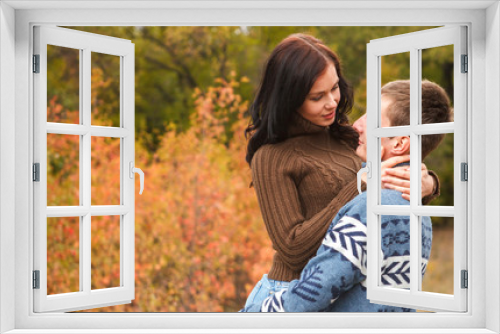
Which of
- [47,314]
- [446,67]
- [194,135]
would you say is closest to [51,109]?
[194,135]

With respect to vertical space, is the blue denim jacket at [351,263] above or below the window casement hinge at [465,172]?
below

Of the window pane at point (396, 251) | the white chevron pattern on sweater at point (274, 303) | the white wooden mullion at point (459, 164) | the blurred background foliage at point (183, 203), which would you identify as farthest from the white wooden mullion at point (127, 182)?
the blurred background foliage at point (183, 203)

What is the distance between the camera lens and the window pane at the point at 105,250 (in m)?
5.54

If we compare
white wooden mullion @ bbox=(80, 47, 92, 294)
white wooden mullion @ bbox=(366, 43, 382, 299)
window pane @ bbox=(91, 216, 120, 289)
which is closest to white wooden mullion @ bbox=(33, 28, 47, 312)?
white wooden mullion @ bbox=(80, 47, 92, 294)

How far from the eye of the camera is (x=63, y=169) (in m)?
5.77

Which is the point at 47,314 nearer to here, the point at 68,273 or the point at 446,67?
the point at 68,273

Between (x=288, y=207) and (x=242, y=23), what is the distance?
1.17m

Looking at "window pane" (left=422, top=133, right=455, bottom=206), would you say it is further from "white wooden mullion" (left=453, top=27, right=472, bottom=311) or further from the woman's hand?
"white wooden mullion" (left=453, top=27, right=472, bottom=311)

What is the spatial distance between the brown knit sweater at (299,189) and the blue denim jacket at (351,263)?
0.32 metres

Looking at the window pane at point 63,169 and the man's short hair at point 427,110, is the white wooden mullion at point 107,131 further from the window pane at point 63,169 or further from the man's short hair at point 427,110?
the window pane at point 63,169

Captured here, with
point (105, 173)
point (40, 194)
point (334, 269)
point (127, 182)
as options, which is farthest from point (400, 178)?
point (105, 173)

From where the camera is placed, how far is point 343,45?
22.2ft

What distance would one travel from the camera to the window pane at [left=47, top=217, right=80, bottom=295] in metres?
5.55

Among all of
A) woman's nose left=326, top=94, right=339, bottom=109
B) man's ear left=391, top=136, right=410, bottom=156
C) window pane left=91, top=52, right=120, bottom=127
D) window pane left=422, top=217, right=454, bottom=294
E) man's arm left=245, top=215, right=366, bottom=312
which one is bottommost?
window pane left=422, top=217, right=454, bottom=294
